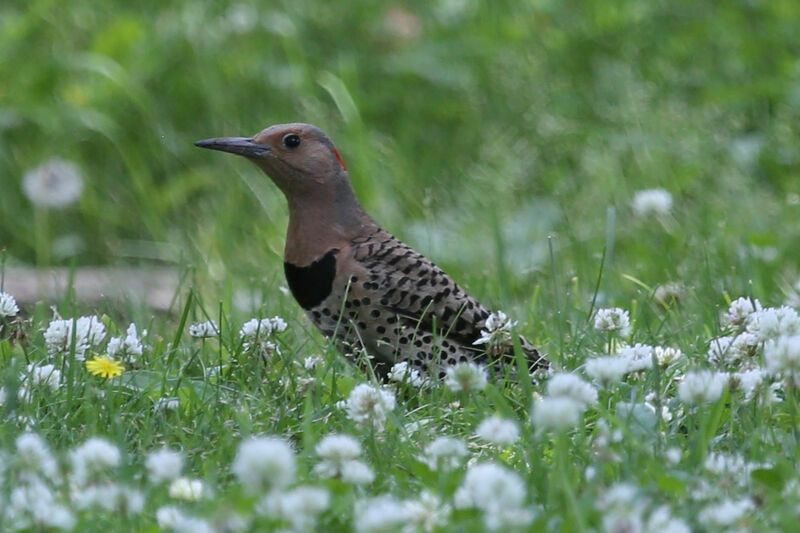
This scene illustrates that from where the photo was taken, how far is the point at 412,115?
27.0ft

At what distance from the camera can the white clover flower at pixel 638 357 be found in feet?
12.1

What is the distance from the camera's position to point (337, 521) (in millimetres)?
2859

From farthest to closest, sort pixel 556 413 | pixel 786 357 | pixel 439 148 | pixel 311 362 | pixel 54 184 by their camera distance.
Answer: pixel 439 148, pixel 54 184, pixel 311 362, pixel 786 357, pixel 556 413

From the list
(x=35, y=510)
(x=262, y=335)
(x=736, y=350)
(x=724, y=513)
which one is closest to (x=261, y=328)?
(x=262, y=335)

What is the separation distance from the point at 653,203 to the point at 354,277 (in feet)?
7.09

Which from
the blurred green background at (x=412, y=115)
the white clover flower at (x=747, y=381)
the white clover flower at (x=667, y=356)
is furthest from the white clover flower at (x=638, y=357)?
the blurred green background at (x=412, y=115)

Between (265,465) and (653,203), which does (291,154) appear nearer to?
(653,203)

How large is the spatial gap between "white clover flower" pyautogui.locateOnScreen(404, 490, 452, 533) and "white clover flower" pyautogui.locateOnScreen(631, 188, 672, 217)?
11.8 feet

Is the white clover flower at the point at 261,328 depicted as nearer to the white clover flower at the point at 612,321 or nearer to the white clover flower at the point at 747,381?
the white clover flower at the point at 612,321

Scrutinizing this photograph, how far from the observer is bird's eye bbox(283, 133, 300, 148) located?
4.66 meters

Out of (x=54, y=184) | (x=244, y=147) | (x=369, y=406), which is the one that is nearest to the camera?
(x=369, y=406)

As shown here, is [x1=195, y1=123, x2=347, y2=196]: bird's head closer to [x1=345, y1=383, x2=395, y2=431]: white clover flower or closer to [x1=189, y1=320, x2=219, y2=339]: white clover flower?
[x1=189, y1=320, x2=219, y2=339]: white clover flower

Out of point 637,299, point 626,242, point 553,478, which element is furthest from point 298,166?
point 626,242

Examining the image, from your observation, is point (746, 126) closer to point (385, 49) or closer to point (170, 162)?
point (385, 49)
